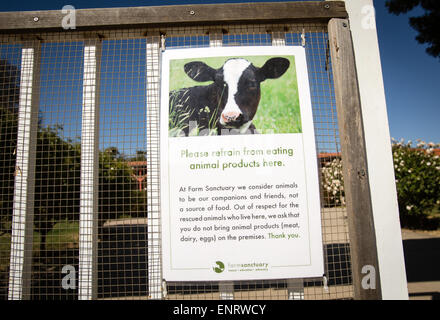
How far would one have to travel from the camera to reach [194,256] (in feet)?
5.55

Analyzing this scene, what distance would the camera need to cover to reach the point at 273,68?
183 centimetres

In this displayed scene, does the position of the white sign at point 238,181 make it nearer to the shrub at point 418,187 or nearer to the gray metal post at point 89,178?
the gray metal post at point 89,178

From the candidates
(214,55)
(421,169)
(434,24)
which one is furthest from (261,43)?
(421,169)

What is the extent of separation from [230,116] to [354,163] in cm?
97

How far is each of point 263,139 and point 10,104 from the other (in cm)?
222

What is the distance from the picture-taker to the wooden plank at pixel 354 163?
1.67m

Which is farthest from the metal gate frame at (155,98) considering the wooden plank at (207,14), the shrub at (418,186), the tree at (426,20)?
the shrub at (418,186)

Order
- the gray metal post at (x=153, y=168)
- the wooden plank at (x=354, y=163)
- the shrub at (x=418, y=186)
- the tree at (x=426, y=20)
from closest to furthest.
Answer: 1. the wooden plank at (x=354, y=163)
2. the gray metal post at (x=153, y=168)
3. the tree at (x=426, y=20)
4. the shrub at (x=418, y=186)

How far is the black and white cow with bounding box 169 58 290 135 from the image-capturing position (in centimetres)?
176

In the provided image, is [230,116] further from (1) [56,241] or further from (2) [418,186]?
(2) [418,186]

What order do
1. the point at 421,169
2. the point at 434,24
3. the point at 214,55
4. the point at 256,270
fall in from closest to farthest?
the point at 256,270, the point at 214,55, the point at 434,24, the point at 421,169

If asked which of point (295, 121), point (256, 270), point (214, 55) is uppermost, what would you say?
point (214, 55)

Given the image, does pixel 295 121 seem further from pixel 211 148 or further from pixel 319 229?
pixel 319 229

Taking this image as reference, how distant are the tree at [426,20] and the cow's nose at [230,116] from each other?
5125 mm
